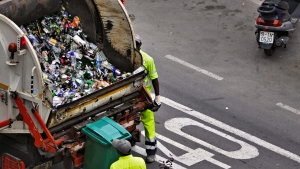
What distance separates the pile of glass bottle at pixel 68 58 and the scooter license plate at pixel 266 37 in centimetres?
375

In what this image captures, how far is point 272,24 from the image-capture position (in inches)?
499

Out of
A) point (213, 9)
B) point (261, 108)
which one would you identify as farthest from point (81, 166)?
point (213, 9)

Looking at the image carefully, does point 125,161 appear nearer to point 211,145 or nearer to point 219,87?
point 211,145

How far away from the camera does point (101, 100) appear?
352 inches

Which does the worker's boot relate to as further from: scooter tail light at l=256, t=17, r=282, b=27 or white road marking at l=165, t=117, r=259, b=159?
scooter tail light at l=256, t=17, r=282, b=27

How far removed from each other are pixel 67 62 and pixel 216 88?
3128 millimetres

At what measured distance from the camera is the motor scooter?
12648 mm

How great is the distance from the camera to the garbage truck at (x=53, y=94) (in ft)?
27.1

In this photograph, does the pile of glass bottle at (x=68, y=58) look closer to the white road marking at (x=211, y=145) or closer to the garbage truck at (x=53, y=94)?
the garbage truck at (x=53, y=94)

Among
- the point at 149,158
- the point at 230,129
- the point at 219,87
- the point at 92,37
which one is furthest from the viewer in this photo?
the point at 219,87

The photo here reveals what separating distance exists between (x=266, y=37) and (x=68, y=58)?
4.32 m

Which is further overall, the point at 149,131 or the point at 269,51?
the point at 269,51

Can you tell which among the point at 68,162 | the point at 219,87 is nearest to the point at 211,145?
the point at 219,87

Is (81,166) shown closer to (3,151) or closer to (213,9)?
(3,151)
